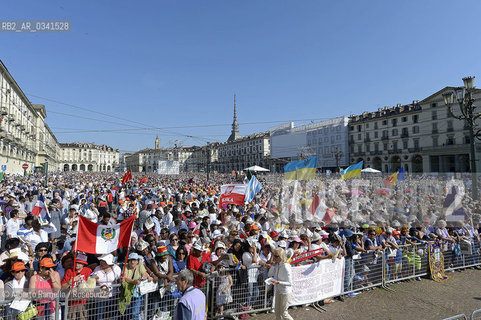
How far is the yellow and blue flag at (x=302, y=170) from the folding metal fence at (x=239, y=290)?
4.21 metres

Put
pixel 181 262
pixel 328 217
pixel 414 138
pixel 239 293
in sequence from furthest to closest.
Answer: pixel 414 138
pixel 328 217
pixel 239 293
pixel 181 262

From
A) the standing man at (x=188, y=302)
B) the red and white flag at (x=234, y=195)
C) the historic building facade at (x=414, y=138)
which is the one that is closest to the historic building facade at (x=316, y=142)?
the historic building facade at (x=414, y=138)

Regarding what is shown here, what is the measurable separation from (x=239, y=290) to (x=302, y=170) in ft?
21.3

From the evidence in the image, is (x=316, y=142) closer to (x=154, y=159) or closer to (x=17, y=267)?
(x=17, y=267)

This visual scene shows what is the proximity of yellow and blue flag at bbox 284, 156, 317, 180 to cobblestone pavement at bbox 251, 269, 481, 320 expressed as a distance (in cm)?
469

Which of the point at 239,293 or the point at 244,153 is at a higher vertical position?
the point at 244,153

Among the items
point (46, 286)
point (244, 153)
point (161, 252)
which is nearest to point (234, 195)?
point (161, 252)

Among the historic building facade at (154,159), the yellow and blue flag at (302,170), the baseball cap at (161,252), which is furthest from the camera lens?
the historic building facade at (154,159)

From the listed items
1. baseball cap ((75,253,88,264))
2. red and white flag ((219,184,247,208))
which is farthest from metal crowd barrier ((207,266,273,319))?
red and white flag ((219,184,247,208))

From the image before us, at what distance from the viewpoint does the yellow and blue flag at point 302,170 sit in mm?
10492

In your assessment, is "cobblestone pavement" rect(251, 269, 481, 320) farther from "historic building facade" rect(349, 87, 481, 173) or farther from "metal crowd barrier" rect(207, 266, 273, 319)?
"historic building facade" rect(349, 87, 481, 173)

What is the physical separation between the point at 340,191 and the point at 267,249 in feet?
44.6

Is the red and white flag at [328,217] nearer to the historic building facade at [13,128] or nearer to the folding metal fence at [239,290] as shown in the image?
the folding metal fence at [239,290]

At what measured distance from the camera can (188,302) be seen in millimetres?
2916
